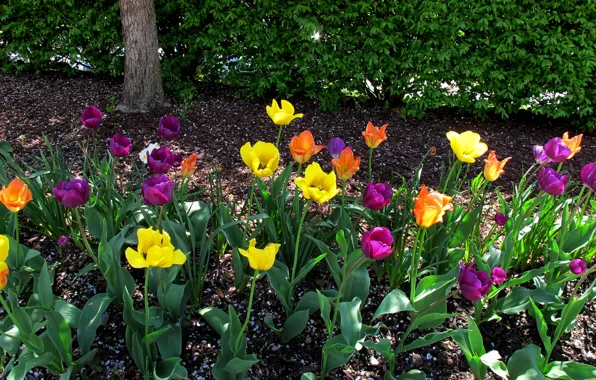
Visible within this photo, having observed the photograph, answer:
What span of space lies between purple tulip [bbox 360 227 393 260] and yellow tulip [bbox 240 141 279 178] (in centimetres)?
48

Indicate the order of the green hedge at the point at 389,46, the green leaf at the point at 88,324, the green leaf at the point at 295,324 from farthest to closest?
the green hedge at the point at 389,46, the green leaf at the point at 295,324, the green leaf at the point at 88,324

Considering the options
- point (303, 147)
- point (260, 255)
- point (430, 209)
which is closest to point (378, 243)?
point (430, 209)

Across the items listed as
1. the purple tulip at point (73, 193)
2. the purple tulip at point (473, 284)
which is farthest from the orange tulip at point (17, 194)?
the purple tulip at point (473, 284)

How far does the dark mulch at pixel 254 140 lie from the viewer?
71.6 inches

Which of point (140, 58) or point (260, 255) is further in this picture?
point (140, 58)

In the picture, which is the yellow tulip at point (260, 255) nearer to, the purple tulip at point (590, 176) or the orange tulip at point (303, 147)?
the orange tulip at point (303, 147)

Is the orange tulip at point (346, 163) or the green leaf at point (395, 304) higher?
the orange tulip at point (346, 163)

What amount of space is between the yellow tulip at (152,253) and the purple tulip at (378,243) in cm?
51

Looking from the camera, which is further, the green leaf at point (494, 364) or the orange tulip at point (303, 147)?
→ the orange tulip at point (303, 147)

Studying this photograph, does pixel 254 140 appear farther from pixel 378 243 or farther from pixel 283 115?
pixel 378 243

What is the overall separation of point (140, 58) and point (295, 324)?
3077 mm

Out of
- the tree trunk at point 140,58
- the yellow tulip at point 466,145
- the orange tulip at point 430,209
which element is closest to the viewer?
the orange tulip at point 430,209

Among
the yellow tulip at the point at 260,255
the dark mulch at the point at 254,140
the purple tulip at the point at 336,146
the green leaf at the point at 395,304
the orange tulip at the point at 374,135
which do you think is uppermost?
the orange tulip at the point at 374,135

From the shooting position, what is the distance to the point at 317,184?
159cm
